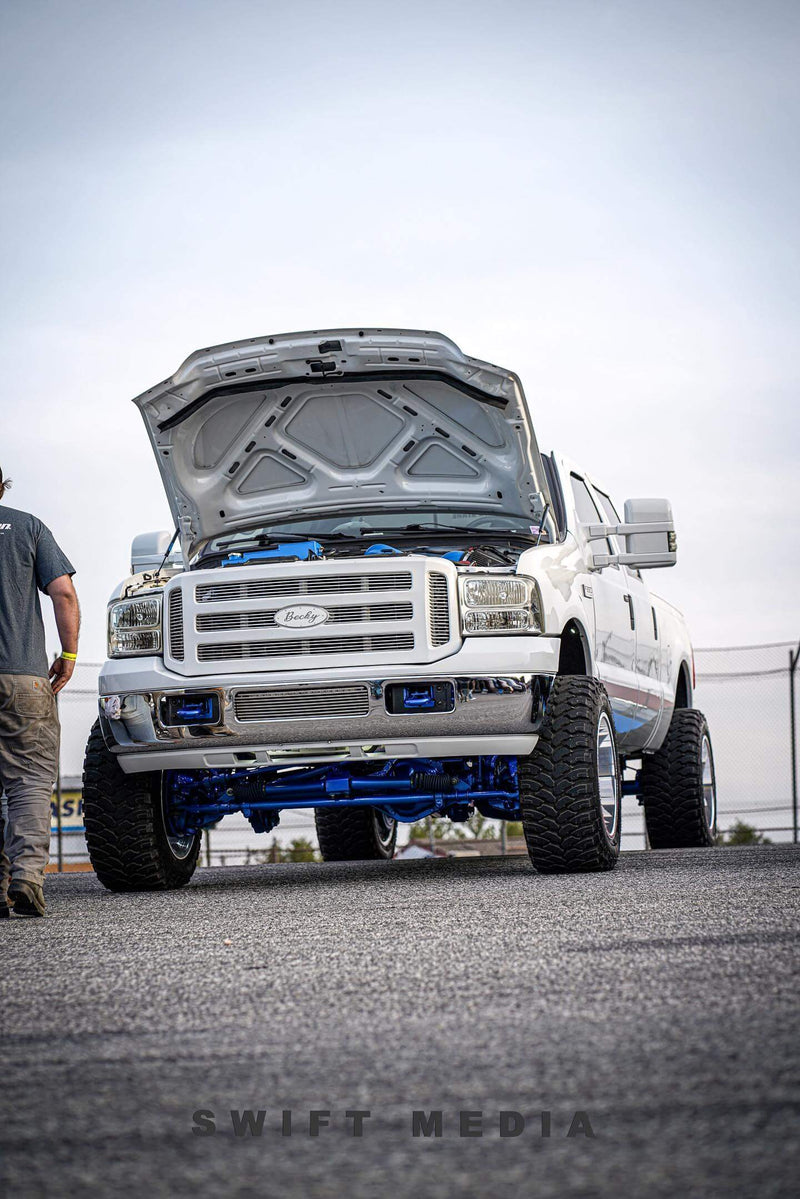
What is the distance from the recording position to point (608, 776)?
784 cm

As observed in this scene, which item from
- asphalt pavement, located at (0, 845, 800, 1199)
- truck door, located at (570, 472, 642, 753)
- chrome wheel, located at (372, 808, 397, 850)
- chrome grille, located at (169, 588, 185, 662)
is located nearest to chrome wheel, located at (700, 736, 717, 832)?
truck door, located at (570, 472, 642, 753)

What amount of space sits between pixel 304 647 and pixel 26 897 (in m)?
1.79

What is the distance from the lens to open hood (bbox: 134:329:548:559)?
782 centimetres

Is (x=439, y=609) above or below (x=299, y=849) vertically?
above

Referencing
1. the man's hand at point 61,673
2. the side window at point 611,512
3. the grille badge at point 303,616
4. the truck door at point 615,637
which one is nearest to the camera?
the man's hand at point 61,673

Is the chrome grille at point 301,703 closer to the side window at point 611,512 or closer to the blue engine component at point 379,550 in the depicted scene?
the blue engine component at point 379,550

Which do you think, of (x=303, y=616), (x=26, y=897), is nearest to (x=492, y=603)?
(x=303, y=616)

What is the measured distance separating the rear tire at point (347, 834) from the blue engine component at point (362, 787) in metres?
4.26

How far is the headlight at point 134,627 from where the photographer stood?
7449mm

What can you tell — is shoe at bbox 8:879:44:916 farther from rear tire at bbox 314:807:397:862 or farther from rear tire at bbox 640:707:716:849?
rear tire at bbox 314:807:397:862

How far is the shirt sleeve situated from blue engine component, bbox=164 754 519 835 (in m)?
1.52

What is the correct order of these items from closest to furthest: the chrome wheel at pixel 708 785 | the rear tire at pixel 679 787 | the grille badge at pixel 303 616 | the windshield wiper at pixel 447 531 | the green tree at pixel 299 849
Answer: the grille badge at pixel 303 616
the windshield wiper at pixel 447 531
the rear tire at pixel 679 787
the chrome wheel at pixel 708 785
the green tree at pixel 299 849

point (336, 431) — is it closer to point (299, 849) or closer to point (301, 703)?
point (301, 703)

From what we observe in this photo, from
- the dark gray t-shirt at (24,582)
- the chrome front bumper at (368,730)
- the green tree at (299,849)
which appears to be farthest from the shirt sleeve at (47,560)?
the green tree at (299,849)
